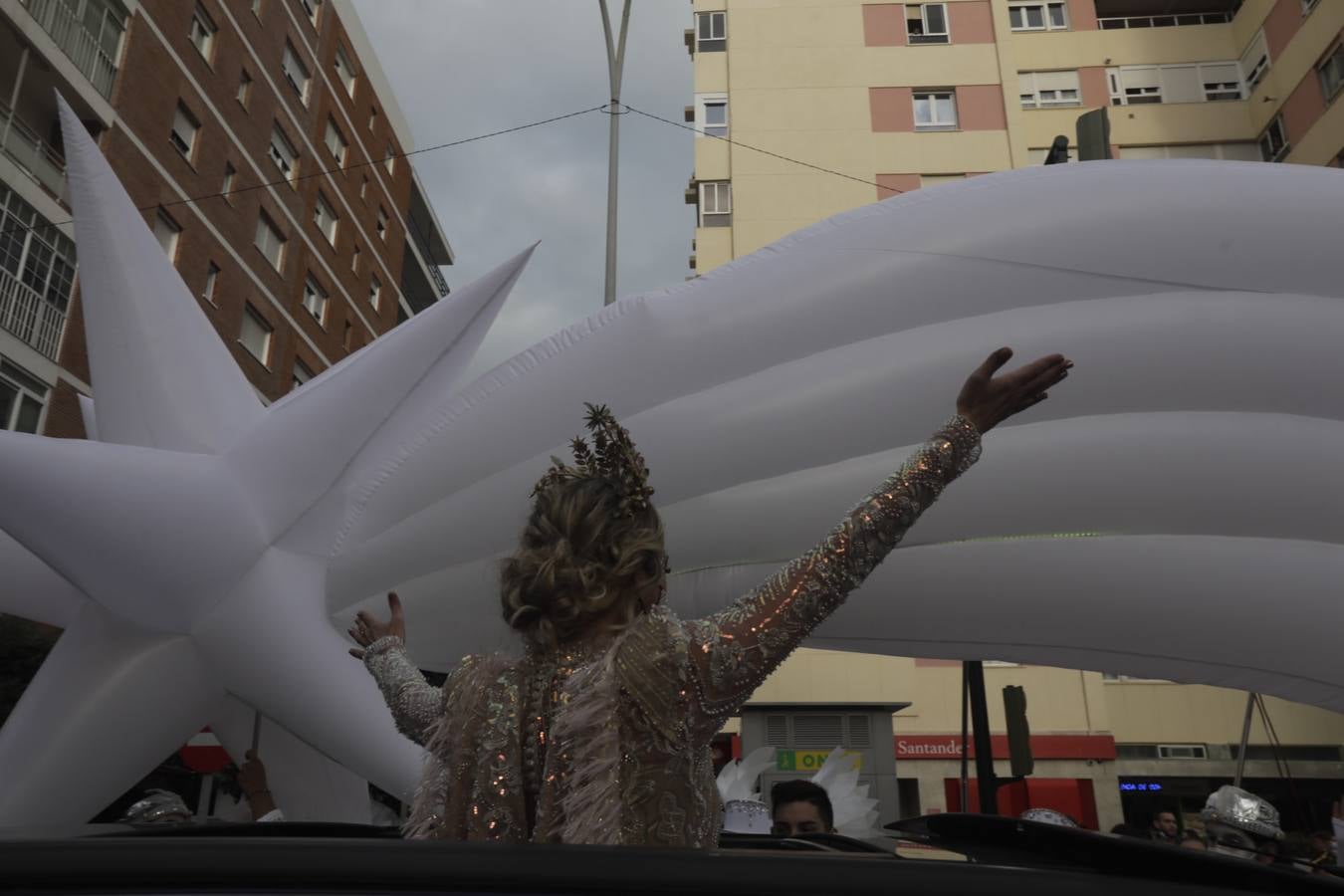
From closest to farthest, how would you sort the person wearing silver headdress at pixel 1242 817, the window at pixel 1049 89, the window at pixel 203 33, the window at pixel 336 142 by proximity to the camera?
1. the person wearing silver headdress at pixel 1242 817
2. the window at pixel 203 33
3. the window at pixel 1049 89
4. the window at pixel 336 142

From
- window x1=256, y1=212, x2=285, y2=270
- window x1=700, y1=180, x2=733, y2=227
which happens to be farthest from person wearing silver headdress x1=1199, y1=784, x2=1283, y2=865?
window x1=256, y1=212, x2=285, y2=270

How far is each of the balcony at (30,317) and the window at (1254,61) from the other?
915 inches

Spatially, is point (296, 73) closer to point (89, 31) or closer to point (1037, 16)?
point (89, 31)

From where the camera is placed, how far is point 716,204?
20.9 m

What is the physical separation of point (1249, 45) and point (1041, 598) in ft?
77.4

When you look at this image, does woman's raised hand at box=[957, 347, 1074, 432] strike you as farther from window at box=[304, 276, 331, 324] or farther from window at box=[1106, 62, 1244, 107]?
window at box=[1106, 62, 1244, 107]

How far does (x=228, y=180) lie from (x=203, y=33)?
270cm

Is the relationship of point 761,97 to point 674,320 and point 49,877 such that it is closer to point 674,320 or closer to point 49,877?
point 674,320

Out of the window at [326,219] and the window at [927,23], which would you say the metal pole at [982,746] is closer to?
the window at [927,23]

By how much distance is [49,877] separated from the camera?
0.91 m

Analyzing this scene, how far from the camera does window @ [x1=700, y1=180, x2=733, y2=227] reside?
20.7 meters

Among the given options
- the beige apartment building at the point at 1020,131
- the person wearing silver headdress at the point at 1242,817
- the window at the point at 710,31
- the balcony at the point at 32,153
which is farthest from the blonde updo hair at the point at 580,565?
the window at the point at 710,31

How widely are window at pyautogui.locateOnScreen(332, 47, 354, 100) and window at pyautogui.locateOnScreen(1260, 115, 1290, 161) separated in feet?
70.2

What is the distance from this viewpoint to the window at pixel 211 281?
18.9 meters
